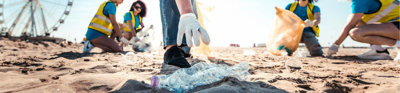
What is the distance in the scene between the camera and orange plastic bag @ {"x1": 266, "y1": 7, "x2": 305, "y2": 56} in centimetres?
378

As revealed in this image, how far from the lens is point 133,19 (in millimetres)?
5395

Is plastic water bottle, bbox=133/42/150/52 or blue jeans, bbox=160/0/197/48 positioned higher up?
blue jeans, bbox=160/0/197/48

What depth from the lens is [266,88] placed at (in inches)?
44.6

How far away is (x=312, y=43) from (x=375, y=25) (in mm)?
983

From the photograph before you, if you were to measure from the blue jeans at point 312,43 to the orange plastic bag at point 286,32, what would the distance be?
1.13ft

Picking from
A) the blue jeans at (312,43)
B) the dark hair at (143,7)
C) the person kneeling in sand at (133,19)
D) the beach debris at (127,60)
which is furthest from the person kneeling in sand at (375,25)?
the dark hair at (143,7)

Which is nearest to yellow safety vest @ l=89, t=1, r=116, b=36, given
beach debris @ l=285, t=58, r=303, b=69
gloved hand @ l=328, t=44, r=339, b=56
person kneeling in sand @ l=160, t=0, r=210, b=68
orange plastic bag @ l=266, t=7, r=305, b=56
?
person kneeling in sand @ l=160, t=0, r=210, b=68

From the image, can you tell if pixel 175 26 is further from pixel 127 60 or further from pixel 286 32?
pixel 286 32

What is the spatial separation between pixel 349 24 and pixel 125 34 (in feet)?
16.1

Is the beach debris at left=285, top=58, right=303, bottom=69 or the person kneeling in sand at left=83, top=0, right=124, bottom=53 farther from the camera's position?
the person kneeling in sand at left=83, top=0, right=124, bottom=53

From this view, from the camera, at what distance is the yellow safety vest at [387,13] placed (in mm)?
3086

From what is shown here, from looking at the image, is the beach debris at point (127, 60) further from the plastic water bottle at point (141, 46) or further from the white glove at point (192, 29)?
the plastic water bottle at point (141, 46)

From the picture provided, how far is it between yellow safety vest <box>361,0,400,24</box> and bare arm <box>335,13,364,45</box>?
187 millimetres

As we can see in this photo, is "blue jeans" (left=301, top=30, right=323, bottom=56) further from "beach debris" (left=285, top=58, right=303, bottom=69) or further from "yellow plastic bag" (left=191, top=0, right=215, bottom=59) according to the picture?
"beach debris" (left=285, top=58, right=303, bottom=69)
